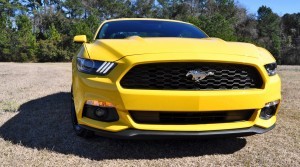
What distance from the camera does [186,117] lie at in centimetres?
302

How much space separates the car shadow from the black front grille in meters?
0.73

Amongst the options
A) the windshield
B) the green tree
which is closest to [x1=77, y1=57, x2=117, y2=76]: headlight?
the windshield

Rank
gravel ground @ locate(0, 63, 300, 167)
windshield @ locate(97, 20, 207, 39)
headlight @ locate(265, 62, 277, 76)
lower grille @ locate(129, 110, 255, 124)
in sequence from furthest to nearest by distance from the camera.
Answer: windshield @ locate(97, 20, 207, 39) → headlight @ locate(265, 62, 277, 76) → gravel ground @ locate(0, 63, 300, 167) → lower grille @ locate(129, 110, 255, 124)

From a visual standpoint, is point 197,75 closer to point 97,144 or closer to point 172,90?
point 172,90

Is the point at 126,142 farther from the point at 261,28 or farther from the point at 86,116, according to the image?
the point at 261,28

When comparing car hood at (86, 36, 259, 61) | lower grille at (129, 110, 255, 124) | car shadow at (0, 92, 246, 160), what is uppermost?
car hood at (86, 36, 259, 61)

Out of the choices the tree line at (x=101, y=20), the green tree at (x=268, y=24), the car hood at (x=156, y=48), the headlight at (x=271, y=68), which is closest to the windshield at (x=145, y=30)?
the car hood at (x=156, y=48)

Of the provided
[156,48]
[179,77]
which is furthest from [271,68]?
[156,48]

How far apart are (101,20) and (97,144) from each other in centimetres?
4416

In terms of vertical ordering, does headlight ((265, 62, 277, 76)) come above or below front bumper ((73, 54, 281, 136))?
above

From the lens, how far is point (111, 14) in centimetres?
4819

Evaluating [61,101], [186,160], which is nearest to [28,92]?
[61,101]

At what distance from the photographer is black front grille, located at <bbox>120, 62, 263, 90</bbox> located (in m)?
2.92

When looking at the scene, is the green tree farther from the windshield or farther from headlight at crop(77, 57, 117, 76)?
headlight at crop(77, 57, 117, 76)
